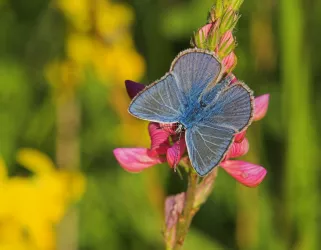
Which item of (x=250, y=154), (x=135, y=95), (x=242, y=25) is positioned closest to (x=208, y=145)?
(x=135, y=95)

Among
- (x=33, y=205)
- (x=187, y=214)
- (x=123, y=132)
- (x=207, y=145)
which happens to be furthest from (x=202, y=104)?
(x=123, y=132)

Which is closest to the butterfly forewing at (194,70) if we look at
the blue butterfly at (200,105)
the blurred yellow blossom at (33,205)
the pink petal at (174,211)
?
the blue butterfly at (200,105)

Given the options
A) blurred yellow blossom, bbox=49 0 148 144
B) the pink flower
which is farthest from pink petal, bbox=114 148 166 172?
blurred yellow blossom, bbox=49 0 148 144

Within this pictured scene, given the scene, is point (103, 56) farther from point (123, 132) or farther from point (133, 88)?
point (133, 88)

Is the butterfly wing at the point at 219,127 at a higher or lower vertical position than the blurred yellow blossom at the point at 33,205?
higher

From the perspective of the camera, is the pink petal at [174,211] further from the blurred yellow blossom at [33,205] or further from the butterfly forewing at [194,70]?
the blurred yellow blossom at [33,205]

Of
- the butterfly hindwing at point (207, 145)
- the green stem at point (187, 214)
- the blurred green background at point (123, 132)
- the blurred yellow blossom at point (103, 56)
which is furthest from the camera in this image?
the blurred yellow blossom at point (103, 56)

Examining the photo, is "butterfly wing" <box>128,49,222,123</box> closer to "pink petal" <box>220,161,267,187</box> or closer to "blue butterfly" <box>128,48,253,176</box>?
"blue butterfly" <box>128,48,253,176</box>

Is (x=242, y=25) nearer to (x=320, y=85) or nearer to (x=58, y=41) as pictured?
(x=320, y=85)
